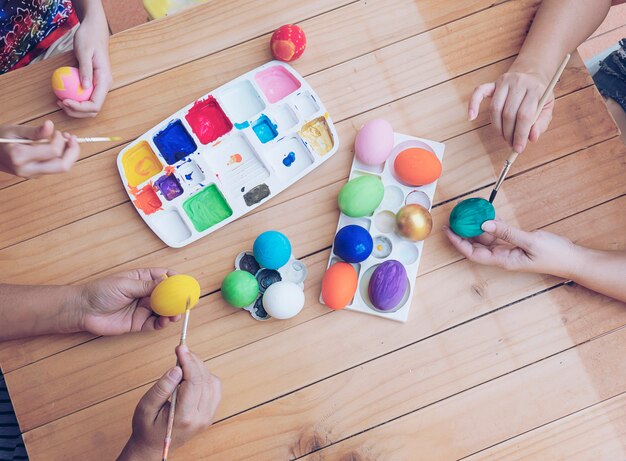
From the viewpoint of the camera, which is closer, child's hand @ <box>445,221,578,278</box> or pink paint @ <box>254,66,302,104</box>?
child's hand @ <box>445,221,578,278</box>

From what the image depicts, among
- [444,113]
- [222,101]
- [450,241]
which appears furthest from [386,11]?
[450,241]

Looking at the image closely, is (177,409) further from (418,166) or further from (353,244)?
(418,166)

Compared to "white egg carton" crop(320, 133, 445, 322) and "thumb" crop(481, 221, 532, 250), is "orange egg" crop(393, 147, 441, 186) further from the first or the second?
"thumb" crop(481, 221, 532, 250)

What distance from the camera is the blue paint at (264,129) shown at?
38.2 inches

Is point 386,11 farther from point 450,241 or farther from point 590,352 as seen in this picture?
point 590,352

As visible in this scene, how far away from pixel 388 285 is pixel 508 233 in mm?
232

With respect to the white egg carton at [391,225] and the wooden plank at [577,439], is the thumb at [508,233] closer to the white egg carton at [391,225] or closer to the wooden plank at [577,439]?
the white egg carton at [391,225]

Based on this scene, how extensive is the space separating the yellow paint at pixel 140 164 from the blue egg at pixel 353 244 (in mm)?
365

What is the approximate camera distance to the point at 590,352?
899mm

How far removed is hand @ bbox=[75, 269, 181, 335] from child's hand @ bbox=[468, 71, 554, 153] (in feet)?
2.14

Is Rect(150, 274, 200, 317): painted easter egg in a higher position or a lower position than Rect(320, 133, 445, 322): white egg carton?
higher

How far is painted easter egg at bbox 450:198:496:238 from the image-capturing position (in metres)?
0.90

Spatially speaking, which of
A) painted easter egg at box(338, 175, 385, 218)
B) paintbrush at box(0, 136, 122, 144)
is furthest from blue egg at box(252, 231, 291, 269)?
paintbrush at box(0, 136, 122, 144)

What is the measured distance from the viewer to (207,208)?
96cm
